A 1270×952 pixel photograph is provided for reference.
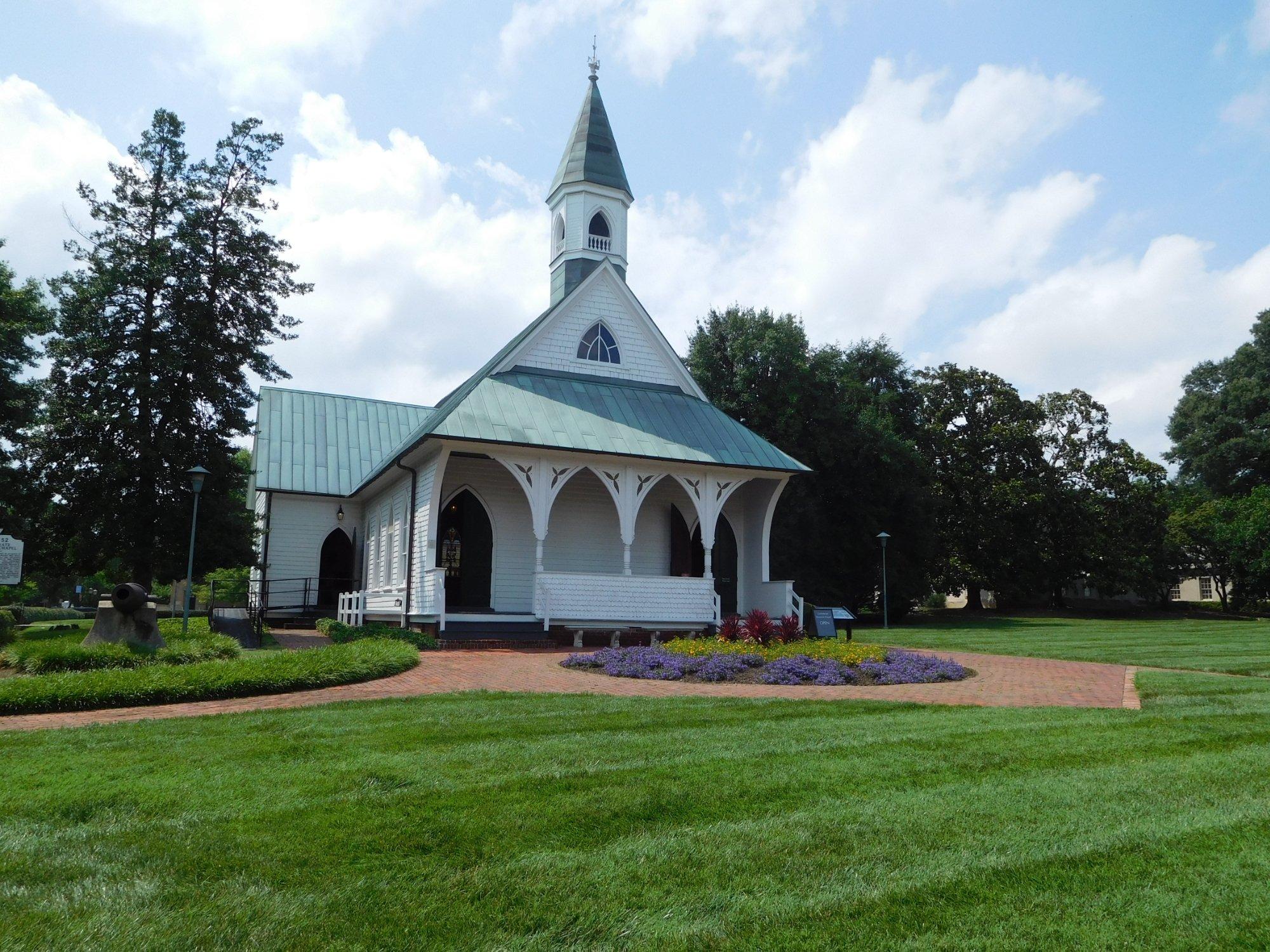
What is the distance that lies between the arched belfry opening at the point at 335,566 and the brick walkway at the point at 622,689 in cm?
1401

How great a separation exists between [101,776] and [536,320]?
56.8ft

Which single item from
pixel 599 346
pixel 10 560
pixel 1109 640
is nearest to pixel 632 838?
pixel 10 560

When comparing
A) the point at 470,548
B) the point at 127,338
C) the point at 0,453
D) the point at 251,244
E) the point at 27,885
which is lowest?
the point at 27,885

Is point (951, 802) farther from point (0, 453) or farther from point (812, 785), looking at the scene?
point (0, 453)

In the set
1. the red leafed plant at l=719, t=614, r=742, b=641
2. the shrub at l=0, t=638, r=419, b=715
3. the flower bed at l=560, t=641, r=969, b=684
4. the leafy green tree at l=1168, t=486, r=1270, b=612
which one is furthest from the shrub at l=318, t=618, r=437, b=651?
the leafy green tree at l=1168, t=486, r=1270, b=612

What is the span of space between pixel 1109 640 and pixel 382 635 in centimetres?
1660

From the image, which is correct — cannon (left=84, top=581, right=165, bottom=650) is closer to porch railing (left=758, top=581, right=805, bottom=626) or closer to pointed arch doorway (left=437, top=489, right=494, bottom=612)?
pointed arch doorway (left=437, top=489, right=494, bottom=612)

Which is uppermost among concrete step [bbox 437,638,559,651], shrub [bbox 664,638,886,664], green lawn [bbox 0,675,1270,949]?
shrub [bbox 664,638,886,664]

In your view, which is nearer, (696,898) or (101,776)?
(696,898)

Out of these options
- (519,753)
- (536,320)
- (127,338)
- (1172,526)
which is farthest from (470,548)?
(1172,526)

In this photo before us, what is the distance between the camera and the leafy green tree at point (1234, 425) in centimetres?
4934

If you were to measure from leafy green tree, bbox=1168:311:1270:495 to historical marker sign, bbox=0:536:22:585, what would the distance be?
54.1 meters

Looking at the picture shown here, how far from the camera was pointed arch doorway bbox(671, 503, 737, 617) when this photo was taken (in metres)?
22.0

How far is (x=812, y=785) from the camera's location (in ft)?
17.8
